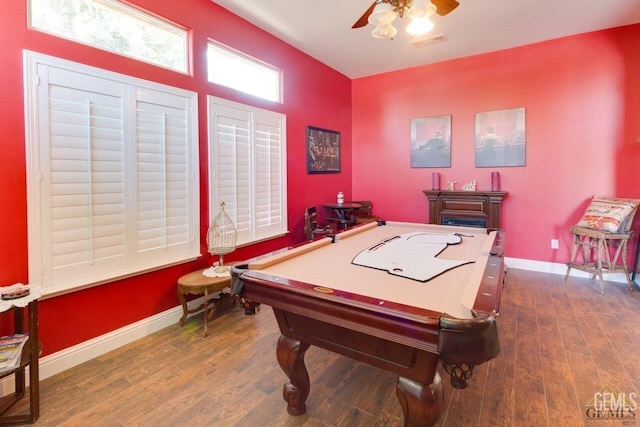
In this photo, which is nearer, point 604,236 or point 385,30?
point 385,30

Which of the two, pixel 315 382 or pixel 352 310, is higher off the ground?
pixel 352 310

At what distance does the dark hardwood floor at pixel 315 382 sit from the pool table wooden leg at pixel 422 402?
523mm

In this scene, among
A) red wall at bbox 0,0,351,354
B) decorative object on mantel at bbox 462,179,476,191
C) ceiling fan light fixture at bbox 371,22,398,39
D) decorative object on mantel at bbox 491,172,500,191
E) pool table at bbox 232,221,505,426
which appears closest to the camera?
pool table at bbox 232,221,505,426

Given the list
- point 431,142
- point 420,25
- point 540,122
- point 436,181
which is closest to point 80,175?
point 420,25

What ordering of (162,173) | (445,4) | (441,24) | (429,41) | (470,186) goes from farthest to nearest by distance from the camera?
(470,186), (429,41), (441,24), (162,173), (445,4)

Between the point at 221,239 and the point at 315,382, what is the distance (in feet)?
5.37

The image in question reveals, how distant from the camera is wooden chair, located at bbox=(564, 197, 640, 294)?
11.3ft

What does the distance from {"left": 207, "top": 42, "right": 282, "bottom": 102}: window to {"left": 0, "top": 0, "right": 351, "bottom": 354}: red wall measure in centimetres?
10

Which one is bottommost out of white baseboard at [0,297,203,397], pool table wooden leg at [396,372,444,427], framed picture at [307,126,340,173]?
white baseboard at [0,297,203,397]

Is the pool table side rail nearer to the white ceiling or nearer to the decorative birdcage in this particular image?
the decorative birdcage

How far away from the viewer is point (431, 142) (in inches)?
194

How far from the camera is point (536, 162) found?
13.9 ft

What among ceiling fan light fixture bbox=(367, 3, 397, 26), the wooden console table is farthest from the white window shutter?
the wooden console table

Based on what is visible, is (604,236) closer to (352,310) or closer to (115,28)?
(352,310)
